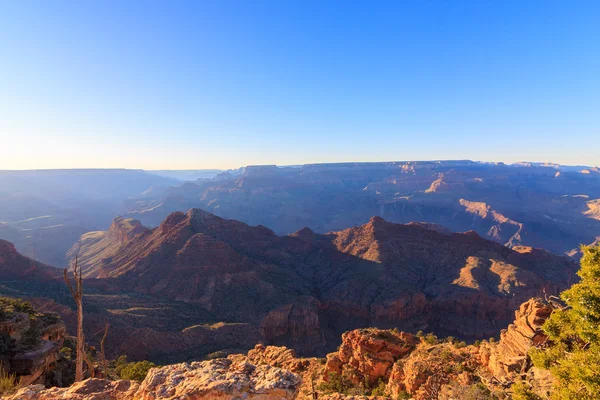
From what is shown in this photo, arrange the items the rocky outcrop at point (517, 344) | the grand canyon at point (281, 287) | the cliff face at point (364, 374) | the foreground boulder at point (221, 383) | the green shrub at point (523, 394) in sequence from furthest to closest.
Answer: the grand canyon at point (281, 287) < the rocky outcrop at point (517, 344) < the green shrub at point (523, 394) < the cliff face at point (364, 374) < the foreground boulder at point (221, 383)

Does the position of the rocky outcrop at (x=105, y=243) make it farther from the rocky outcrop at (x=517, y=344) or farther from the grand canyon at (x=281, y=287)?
the rocky outcrop at (x=517, y=344)

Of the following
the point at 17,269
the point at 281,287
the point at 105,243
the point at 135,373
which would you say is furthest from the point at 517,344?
the point at 105,243

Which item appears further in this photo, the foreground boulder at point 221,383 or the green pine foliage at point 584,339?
the green pine foliage at point 584,339

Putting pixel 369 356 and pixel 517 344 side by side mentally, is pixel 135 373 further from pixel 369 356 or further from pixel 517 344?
pixel 517 344

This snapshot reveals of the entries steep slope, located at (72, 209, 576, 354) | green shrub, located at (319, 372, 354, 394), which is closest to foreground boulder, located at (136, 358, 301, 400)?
green shrub, located at (319, 372, 354, 394)

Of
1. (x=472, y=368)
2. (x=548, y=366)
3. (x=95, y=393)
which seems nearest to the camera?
(x=95, y=393)

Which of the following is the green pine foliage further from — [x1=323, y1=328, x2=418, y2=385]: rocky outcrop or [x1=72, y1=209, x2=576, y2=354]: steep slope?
[x1=72, y1=209, x2=576, y2=354]: steep slope

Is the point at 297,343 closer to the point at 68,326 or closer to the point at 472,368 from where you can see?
the point at 68,326

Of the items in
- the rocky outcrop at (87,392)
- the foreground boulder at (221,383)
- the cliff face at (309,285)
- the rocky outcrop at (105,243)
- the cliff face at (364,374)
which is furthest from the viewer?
the rocky outcrop at (105,243)

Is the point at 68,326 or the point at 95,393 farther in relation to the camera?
the point at 68,326

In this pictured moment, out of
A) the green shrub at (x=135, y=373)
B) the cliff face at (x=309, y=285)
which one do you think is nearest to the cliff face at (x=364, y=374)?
the green shrub at (x=135, y=373)

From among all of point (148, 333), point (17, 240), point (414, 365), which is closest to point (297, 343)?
point (148, 333)
